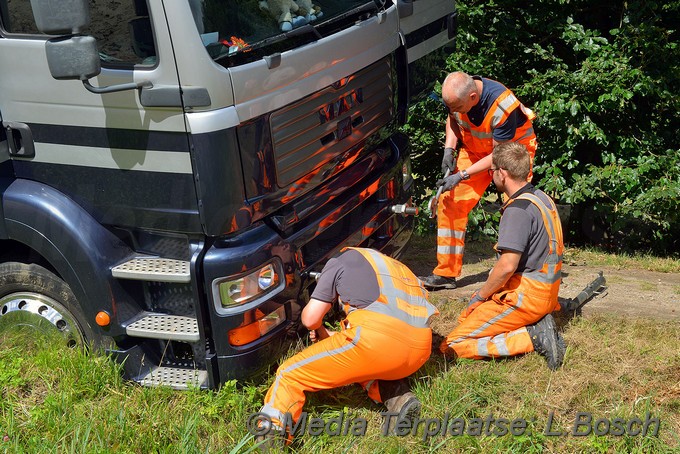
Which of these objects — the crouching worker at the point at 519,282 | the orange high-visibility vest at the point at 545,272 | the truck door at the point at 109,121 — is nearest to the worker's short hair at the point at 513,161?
the crouching worker at the point at 519,282

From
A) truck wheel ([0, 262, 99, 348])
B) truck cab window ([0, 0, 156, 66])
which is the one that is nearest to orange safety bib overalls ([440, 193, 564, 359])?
truck wheel ([0, 262, 99, 348])

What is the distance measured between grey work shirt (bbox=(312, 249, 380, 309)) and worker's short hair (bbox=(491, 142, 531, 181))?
116 cm

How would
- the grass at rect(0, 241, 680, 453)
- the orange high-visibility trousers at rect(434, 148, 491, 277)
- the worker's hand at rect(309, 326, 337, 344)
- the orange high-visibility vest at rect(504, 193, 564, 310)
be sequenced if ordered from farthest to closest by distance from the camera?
the orange high-visibility trousers at rect(434, 148, 491, 277)
the orange high-visibility vest at rect(504, 193, 564, 310)
the worker's hand at rect(309, 326, 337, 344)
the grass at rect(0, 241, 680, 453)

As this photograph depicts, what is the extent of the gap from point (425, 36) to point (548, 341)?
234 cm

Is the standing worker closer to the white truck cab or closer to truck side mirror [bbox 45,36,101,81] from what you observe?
the white truck cab

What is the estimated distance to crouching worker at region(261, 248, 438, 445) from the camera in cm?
377

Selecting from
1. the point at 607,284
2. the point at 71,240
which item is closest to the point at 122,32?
the point at 71,240

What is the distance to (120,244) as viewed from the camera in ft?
13.3

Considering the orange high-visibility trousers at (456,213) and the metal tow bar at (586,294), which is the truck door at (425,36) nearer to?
the orange high-visibility trousers at (456,213)

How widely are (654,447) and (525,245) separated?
3.95ft

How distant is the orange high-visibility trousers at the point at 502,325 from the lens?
14.6ft

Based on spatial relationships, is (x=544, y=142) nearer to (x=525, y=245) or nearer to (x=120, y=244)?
(x=525, y=245)

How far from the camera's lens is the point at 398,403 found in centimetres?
396

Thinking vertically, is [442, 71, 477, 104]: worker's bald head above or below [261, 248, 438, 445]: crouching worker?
above
